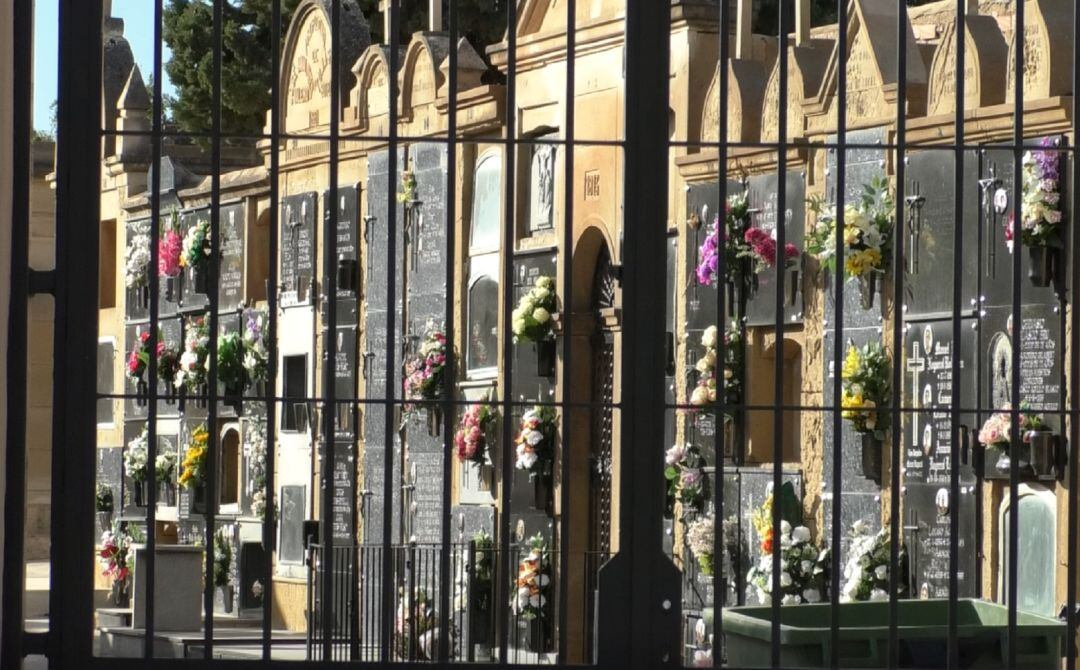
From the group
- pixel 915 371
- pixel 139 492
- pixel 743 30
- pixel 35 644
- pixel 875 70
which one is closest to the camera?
pixel 35 644

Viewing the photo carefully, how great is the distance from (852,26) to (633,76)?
6715 mm

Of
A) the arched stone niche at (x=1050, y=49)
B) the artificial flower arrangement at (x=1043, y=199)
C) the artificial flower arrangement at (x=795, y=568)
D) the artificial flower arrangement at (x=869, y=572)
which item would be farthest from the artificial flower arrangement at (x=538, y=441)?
the arched stone niche at (x=1050, y=49)

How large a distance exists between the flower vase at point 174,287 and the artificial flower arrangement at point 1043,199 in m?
9.37

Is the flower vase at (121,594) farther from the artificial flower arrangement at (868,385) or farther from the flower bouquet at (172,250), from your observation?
the artificial flower arrangement at (868,385)

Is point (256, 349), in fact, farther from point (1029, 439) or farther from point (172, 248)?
point (1029, 439)

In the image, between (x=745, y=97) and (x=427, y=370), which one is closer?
(x=745, y=97)

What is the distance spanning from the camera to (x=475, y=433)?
1276 centimetres

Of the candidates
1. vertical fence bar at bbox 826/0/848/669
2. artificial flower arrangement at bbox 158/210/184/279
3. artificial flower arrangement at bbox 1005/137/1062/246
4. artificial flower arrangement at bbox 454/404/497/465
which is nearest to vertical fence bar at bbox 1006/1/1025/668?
vertical fence bar at bbox 826/0/848/669

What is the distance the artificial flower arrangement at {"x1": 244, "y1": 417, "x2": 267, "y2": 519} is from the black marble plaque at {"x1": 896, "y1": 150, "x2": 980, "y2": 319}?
281 inches

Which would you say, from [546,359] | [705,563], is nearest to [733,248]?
[705,563]

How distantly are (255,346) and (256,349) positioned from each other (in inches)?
1.2

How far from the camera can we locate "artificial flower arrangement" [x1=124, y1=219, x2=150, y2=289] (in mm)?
16641

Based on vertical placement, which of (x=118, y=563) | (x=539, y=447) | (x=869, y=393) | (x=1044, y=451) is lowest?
(x=118, y=563)

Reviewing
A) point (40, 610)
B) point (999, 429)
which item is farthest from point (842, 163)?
point (40, 610)
